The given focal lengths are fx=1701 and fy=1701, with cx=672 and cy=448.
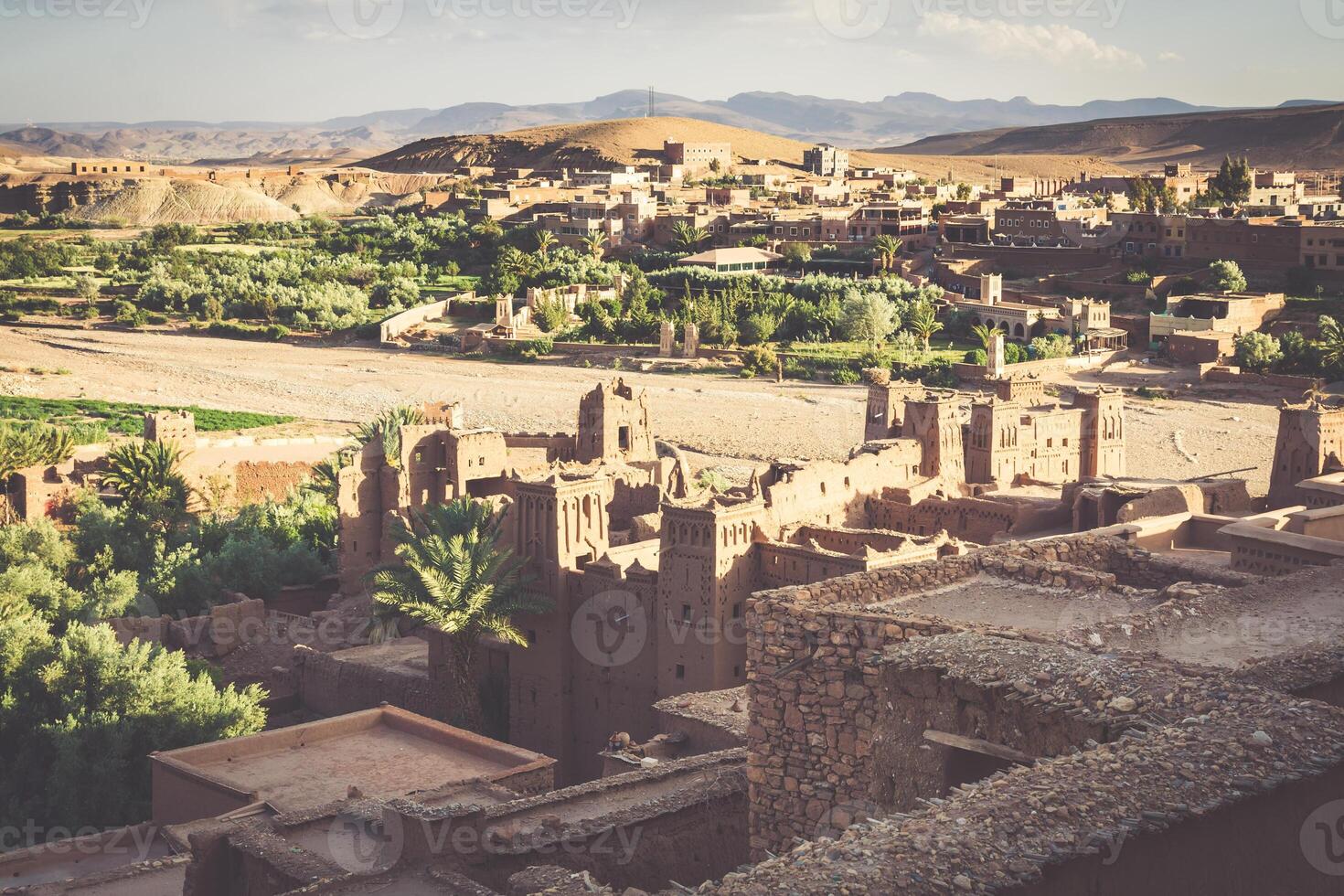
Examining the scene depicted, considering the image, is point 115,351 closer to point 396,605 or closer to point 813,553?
point 396,605

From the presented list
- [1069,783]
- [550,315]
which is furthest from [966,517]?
[550,315]

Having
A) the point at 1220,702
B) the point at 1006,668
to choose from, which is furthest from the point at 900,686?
the point at 1220,702

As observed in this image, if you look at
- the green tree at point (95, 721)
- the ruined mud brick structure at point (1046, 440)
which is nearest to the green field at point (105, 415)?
the green tree at point (95, 721)

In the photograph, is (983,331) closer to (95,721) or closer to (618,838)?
(95,721)

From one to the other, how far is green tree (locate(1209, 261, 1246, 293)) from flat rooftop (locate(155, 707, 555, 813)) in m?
39.9

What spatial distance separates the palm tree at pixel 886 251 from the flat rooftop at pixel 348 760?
4646 cm

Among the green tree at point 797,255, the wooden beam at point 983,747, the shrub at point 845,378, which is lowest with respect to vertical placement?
the shrub at point 845,378

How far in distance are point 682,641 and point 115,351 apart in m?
41.6

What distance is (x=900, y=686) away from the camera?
6094 millimetres

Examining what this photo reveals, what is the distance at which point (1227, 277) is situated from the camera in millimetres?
51594
